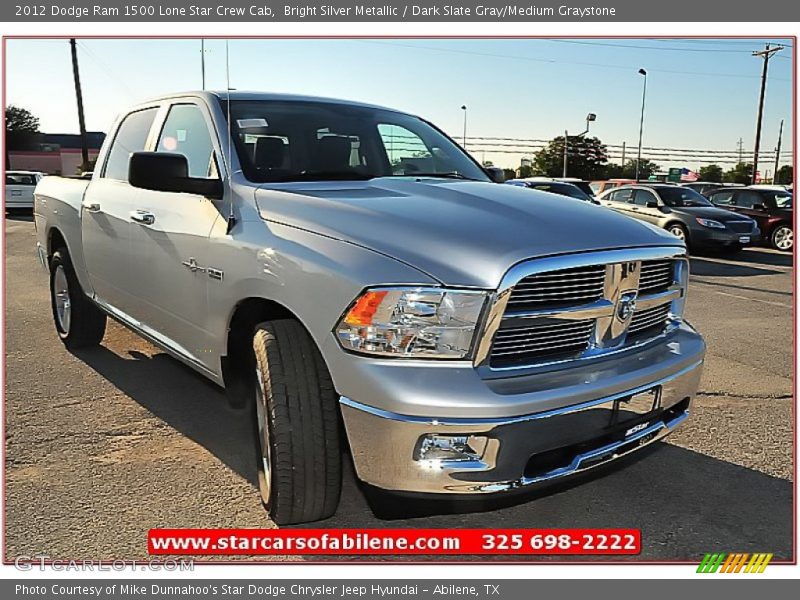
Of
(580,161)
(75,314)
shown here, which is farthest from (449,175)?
(580,161)

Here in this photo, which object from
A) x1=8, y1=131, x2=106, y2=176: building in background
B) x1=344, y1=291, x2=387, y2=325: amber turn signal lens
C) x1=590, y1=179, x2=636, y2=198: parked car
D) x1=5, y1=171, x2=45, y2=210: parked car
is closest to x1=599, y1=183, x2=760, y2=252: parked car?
x1=590, y1=179, x2=636, y2=198: parked car

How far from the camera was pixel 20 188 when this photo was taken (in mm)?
22828

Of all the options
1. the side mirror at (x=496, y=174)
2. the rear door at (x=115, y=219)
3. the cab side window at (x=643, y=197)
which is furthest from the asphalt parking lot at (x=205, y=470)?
the cab side window at (x=643, y=197)

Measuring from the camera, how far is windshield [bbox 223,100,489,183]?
11.3ft

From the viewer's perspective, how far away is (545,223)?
8.80ft

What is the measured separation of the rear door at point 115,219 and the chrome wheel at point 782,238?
49.4ft

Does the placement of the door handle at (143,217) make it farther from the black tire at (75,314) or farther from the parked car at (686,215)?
the parked car at (686,215)

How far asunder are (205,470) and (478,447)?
Result: 5.46 ft

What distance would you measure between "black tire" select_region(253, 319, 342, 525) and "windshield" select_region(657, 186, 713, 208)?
13.9m

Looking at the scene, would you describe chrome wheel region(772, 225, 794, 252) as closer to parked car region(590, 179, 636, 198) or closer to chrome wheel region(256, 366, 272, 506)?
parked car region(590, 179, 636, 198)

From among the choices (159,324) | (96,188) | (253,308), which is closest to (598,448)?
(253,308)

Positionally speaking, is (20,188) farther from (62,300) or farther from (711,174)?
(711,174)

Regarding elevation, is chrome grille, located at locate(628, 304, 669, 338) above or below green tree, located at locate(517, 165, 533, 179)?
below

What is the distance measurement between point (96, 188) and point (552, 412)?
3.67 meters
